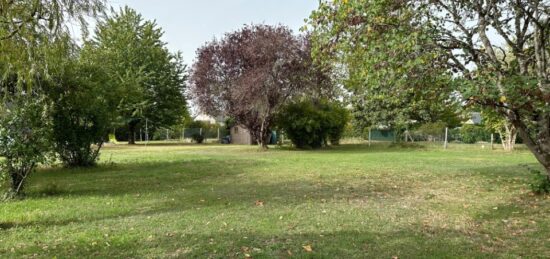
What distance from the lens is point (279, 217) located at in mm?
5641

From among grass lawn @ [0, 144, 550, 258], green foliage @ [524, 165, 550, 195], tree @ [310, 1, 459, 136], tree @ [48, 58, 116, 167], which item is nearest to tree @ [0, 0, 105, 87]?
grass lawn @ [0, 144, 550, 258]

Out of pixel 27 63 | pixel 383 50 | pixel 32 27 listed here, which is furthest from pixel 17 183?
pixel 383 50

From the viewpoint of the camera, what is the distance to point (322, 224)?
17.2ft

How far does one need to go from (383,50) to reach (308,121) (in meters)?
14.7

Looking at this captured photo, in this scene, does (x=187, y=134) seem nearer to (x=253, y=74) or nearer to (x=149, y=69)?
(x=149, y=69)

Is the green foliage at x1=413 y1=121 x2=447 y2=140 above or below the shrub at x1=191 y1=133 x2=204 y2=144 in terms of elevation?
above

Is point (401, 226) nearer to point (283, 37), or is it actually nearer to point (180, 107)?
point (283, 37)

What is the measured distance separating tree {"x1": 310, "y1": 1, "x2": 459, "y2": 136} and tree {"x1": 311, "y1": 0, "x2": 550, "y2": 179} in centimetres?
2

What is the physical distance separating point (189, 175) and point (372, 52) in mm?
5984

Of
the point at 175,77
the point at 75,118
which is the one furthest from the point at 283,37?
the point at 175,77

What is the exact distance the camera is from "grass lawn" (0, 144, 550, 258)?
4277 millimetres

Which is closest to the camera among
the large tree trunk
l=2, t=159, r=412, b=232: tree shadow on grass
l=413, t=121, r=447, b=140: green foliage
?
l=2, t=159, r=412, b=232: tree shadow on grass

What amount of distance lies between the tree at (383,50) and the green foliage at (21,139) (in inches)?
211

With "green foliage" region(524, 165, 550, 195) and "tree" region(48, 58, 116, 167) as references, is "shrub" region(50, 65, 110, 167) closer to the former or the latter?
"tree" region(48, 58, 116, 167)
